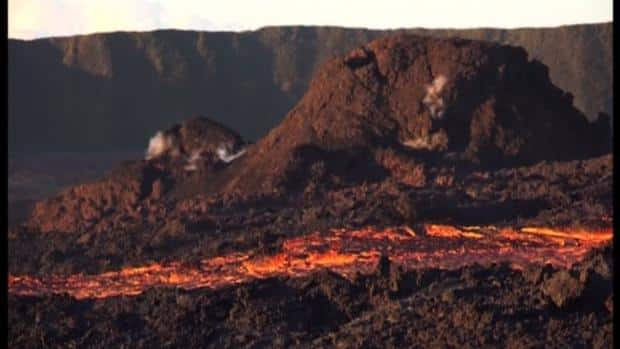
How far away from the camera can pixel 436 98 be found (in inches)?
1187

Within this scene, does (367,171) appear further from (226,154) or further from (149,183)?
(149,183)

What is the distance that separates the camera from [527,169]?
26859 mm

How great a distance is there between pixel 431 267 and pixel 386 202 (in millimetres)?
5859

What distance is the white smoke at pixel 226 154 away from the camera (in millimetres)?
30469

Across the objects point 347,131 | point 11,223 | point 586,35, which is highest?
point 586,35

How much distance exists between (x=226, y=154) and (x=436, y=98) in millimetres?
4580

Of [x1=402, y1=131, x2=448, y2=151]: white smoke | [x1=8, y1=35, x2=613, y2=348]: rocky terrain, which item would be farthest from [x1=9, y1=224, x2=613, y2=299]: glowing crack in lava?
[x1=402, y1=131, x2=448, y2=151]: white smoke

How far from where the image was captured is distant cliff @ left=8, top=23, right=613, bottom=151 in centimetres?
5822

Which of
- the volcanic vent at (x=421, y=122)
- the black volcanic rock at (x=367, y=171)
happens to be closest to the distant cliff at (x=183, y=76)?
the volcanic vent at (x=421, y=122)

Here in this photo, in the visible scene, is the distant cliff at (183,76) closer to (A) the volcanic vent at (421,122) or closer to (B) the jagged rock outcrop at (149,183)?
(A) the volcanic vent at (421,122)

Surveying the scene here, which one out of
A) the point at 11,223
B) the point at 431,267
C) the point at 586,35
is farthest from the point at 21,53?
the point at 431,267

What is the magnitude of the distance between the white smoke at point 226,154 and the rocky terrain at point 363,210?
0.04 metres

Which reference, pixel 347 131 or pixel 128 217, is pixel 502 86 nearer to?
pixel 347 131

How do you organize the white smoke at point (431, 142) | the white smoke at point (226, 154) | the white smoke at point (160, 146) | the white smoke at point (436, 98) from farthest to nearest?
the white smoke at point (160, 146) → the white smoke at point (226, 154) → the white smoke at point (436, 98) → the white smoke at point (431, 142)
